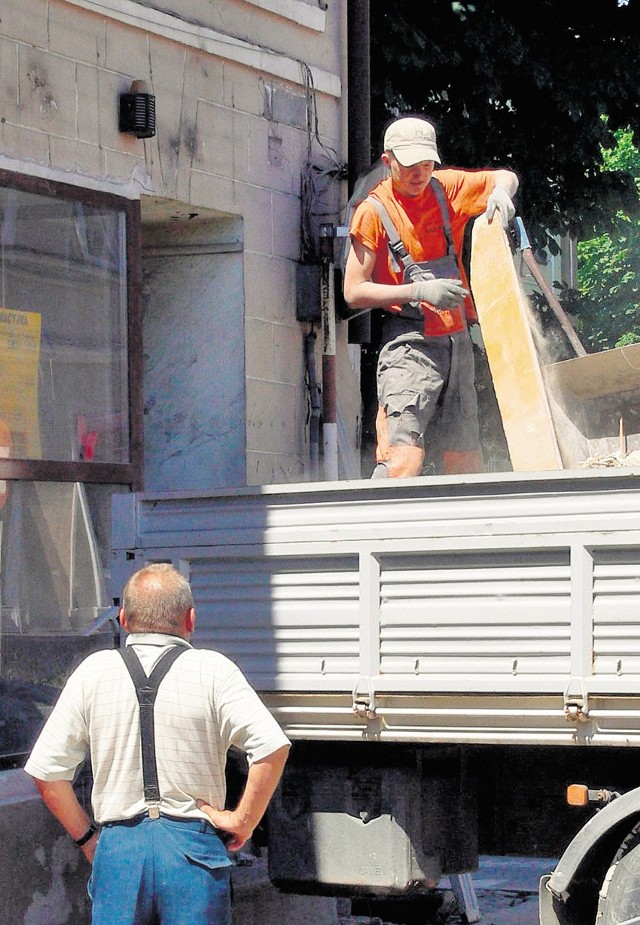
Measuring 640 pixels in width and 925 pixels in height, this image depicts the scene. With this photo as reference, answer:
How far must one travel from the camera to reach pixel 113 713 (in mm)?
4406

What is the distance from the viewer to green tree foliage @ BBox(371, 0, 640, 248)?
35.1 feet

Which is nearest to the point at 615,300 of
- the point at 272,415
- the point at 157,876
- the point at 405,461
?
the point at 272,415

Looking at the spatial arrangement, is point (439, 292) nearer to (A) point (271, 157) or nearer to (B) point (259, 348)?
(B) point (259, 348)

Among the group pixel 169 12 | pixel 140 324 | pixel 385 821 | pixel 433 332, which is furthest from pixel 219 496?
pixel 169 12

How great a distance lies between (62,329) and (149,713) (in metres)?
3.47

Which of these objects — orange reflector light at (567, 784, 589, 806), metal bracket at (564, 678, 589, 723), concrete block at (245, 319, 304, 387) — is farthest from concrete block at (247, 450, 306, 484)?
metal bracket at (564, 678, 589, 723)

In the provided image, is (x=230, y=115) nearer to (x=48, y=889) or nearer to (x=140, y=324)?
(x=140, y=324)

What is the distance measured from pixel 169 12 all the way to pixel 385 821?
14.6ft

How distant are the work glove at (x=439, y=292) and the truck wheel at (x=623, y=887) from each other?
255cm

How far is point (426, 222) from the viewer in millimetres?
6945

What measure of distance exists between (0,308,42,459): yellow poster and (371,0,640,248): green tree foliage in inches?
169

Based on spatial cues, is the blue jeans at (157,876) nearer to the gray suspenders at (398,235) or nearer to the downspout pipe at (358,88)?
the gray suspenders at (398,235)

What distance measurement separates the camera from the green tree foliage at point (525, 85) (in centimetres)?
1070

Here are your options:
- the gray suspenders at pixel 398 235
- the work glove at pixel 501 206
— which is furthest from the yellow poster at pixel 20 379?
the work glove at pixel 501 206
